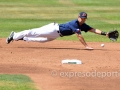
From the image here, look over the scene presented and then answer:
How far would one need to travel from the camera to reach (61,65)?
1303cm

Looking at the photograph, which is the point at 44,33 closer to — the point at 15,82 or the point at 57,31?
the point at 57,31

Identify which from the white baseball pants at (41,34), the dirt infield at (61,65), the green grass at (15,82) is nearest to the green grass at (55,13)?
the dirt infield at (61,65)

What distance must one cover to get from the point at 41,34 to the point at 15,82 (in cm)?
534

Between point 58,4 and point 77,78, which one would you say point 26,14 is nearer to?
point 58,4

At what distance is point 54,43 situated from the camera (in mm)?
17859

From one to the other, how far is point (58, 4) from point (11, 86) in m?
24.7

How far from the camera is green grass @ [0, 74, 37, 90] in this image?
1048 centimetres

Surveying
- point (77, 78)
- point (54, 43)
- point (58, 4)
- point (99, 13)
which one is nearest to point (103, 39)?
point (54, 43)

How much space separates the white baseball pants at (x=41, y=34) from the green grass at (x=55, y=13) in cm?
360

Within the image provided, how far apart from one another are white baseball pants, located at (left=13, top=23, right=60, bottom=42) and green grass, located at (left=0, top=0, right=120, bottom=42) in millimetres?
3600

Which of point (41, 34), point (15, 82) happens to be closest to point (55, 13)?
point (41, 34)

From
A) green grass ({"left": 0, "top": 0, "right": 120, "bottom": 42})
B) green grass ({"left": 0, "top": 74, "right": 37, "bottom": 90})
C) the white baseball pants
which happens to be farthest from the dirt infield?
green grass ({"left": 0, "top": 0, "right": 120, "bottom": 42})

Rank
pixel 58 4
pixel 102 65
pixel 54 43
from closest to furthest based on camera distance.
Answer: pixel 102 65, pixel 54 43, pixel 58 4

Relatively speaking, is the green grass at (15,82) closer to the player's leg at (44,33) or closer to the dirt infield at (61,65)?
→ the dirt infield at (61,65)
